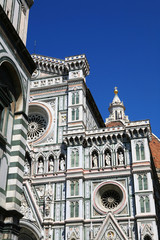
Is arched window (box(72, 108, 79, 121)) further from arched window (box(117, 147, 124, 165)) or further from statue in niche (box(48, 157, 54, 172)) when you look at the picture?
arched window (box(117, 147, 124, 165))

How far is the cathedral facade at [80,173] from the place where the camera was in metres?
22.7

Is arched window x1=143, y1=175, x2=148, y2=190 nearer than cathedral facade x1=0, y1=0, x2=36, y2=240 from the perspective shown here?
No

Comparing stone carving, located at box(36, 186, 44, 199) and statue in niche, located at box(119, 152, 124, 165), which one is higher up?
statue in niche, located at box(119, 152, 124, 165)

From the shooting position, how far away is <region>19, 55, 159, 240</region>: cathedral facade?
74.5ft

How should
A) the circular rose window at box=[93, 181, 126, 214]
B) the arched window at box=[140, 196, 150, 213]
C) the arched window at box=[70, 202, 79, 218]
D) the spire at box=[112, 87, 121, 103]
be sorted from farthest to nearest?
the spire at box=[112, 87, 121, 103] < the circular rose window at box=[93, 181, 126, 214] < the arched window at box=[70, 202, 79, 218] < the arched window at box=[140, 196, 150, 213]

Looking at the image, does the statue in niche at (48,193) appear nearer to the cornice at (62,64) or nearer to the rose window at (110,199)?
the rose window at (110,199)

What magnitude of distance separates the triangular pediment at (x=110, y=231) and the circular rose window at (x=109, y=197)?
781mm

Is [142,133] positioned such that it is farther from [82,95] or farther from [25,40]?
[25,40]

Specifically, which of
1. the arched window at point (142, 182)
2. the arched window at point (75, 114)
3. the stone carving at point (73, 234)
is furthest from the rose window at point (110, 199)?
the arched window at point (75, 114)

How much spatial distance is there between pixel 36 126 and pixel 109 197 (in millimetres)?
9043

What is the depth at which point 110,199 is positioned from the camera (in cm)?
2422

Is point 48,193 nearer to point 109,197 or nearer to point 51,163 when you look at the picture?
point 51,163

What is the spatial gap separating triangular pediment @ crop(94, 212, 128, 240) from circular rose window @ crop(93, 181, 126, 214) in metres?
0.78

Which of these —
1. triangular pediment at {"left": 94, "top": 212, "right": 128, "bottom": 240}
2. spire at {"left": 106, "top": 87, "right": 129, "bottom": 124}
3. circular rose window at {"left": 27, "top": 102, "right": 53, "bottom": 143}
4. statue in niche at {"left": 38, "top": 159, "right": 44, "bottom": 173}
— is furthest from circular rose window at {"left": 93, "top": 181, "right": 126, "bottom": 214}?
spire at {"left": 106, "top": 87, "right": 129, "bottom": 124}
